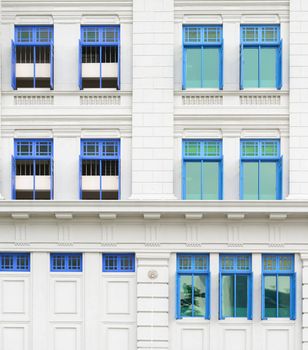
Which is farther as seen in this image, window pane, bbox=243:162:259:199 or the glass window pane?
window pane, bbox=243:162:259:199

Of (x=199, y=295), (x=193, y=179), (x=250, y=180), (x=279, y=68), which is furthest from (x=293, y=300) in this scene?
(x=279, y=68)

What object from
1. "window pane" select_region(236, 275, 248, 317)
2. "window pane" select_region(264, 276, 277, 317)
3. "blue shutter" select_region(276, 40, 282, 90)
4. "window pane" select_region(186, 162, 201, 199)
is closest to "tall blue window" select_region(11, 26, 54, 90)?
"window pane" select_region(186, 162, 201, 199)

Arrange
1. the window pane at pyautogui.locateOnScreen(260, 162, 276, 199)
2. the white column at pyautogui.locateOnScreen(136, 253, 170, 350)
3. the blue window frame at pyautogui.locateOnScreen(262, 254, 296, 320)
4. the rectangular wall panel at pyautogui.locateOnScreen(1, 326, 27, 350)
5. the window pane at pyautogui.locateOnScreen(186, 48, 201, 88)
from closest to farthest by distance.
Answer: the white column at pyautogui.locateOnScreen(136, 253, 170, 350)
the blue window frame at pyautogui.locateOnScreen(262, 254, 296, 320)
the rectangular wall panel at pyautogui.locateOnScreen(1, 326, 27, 350)
the window pane at pyautogui.locateOnScreen(260, 162, 276, 199)
the window pane at pyautogui.locateOnScreen(186, 48, 201, 88)

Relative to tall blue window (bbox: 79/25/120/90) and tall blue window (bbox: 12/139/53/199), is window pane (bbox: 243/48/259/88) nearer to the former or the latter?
tall blue window (bbox: 79/25/120/90)

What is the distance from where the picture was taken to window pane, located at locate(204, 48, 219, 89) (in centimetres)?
1340

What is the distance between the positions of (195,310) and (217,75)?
21.5 ft

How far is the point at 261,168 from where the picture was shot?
43.8ft

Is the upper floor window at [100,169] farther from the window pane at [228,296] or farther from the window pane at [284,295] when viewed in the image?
the window pane at [284,295]

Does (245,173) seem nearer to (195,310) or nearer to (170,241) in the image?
(170,241)

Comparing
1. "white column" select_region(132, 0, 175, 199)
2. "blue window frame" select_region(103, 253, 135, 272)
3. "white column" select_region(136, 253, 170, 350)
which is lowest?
"white column" select_region(136, 253, 170, 350)

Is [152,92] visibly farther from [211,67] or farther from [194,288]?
[194,288]

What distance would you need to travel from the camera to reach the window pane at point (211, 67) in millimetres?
13398

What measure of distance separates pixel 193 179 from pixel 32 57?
225 inches

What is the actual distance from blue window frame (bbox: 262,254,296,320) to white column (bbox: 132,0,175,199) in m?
3.78
